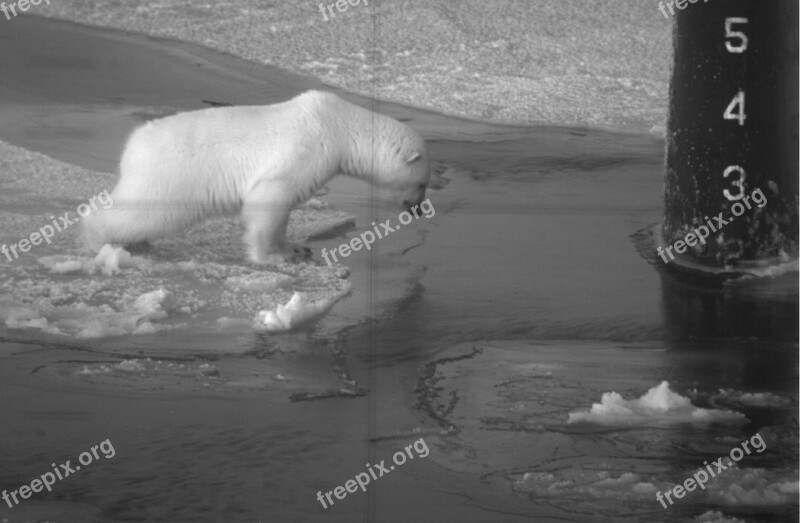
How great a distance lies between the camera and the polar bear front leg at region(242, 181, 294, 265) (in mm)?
1891

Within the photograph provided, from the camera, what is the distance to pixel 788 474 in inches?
70.3

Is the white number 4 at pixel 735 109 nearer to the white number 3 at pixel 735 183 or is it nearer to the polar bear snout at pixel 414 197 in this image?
the white number 3 at pixel 735 183

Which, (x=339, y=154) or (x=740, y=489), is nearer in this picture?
(x=740, y=489)

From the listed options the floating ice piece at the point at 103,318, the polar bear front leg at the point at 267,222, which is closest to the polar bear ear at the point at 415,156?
the polar bear front leg at the point at 267,222

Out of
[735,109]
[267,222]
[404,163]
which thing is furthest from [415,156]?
[735,109]

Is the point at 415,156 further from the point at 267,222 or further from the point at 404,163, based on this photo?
the point at 267,222

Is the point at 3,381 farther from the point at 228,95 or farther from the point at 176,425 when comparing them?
the point at 228,95

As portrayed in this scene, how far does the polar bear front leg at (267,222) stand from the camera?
1891 mm

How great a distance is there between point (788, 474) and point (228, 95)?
0.93 metres

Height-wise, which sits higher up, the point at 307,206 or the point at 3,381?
the point at 307,206

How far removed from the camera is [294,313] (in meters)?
1.88

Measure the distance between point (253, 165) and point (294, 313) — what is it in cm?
23

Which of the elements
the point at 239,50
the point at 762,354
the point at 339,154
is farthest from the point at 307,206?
the point at 762,354

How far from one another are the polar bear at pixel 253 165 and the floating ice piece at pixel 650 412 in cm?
39
